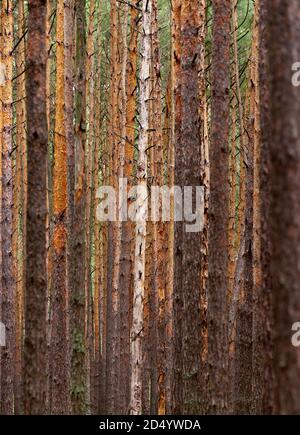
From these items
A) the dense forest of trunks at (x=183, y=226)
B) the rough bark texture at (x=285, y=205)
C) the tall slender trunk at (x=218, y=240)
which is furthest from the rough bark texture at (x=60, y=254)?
the rough bark texture at (x=285, y=205)

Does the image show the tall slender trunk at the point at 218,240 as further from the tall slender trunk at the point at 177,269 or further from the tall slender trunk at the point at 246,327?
the tall slender trunk at the point at 246,327

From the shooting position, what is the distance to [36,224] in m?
5.59

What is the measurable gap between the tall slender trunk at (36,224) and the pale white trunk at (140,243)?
10.3ft

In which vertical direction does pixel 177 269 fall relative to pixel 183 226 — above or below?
below

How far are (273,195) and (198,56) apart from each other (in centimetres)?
504

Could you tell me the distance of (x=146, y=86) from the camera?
915cm

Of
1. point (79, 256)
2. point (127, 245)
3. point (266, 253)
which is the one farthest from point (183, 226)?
point (266, 253)

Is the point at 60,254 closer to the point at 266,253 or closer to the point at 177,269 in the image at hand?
the point at 177,269

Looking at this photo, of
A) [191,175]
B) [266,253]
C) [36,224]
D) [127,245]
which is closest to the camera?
[266,253]

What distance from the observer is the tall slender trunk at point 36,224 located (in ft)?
18.0

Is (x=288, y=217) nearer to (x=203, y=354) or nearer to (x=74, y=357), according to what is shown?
(x=74, y=357)

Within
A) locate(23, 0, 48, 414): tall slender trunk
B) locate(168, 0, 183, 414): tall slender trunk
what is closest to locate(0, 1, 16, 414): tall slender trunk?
locate(168, 0, 183, 414): tall slender trunk

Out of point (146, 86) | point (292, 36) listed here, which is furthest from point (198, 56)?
point (292, 36)

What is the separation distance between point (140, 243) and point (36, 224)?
3395 millimetres
